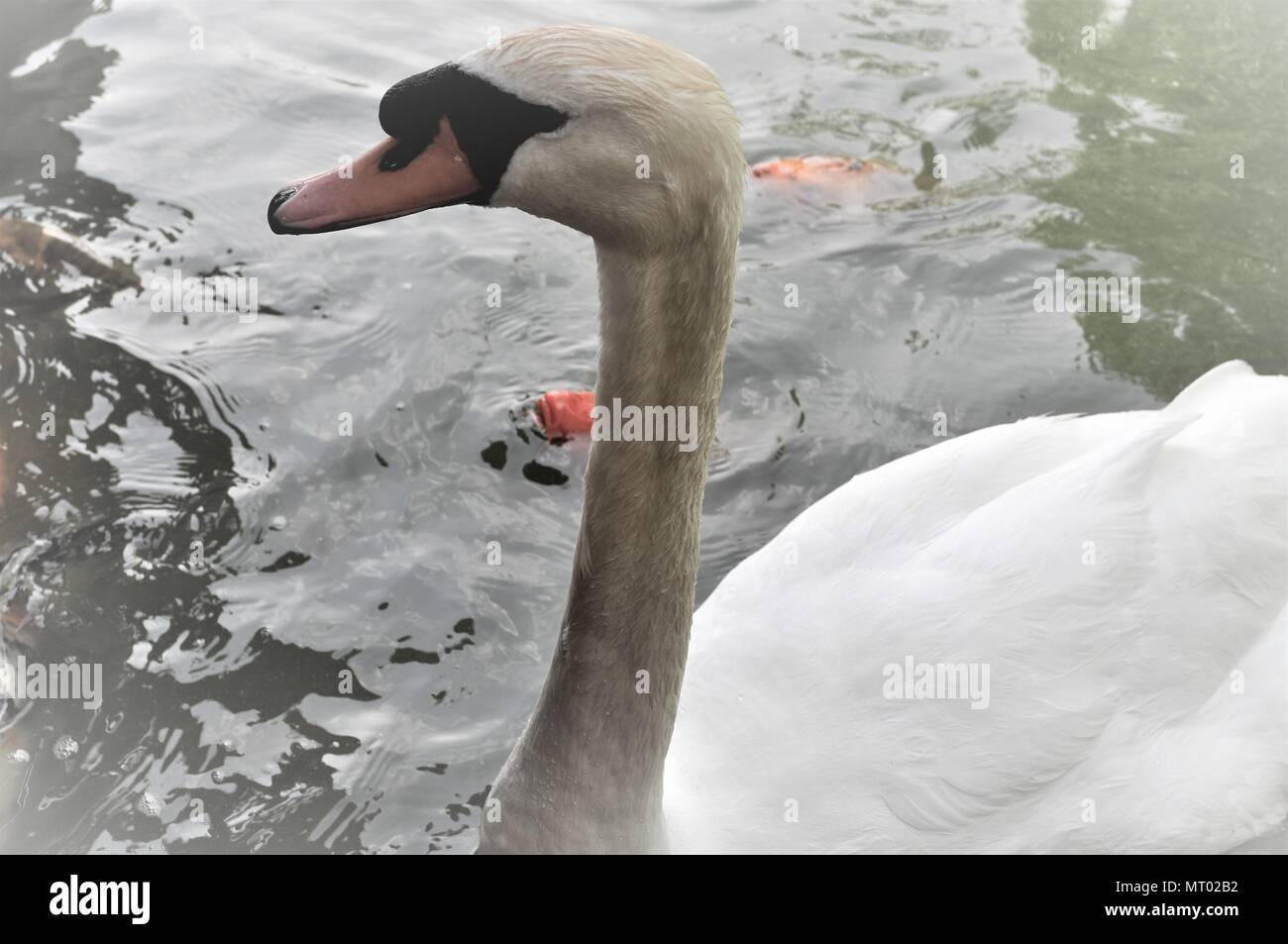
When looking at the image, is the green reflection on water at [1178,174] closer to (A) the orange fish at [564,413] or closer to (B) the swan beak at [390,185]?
(A) the orange fish at [564,413]

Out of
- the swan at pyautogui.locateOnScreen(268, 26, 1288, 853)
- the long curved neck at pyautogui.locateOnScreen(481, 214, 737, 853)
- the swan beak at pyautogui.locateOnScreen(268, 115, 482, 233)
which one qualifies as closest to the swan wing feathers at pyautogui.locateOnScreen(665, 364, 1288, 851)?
the swan at pyautogui.locateOnScreen(268, 26, 1288, 853)

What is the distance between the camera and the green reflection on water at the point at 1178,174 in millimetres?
6434

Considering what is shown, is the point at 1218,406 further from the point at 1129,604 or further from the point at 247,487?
the point at 247,487

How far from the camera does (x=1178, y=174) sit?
7.39 metres

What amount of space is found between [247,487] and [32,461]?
837 mm

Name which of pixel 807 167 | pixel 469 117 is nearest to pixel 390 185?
pixel 469 117

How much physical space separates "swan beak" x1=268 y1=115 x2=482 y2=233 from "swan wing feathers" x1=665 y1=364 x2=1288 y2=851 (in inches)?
66.0

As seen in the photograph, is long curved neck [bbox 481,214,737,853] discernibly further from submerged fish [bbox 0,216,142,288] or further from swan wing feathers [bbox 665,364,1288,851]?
submerged fish [bbox 0,216,142,288]

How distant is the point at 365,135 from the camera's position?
762cm

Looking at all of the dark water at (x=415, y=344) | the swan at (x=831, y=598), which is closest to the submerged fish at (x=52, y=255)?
the dark water at (x=415, y=344)

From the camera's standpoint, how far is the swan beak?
2.72 m

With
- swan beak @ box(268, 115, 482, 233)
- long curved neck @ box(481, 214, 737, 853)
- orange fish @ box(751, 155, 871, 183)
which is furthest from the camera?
orange fish @ box(751, 155, 871, 183)

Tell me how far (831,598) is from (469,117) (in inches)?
73.7
